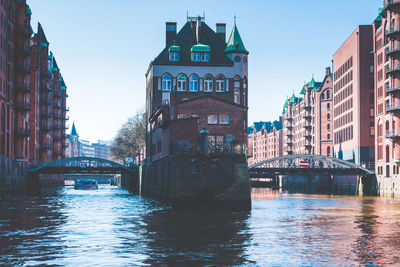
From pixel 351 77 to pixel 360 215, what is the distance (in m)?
72.6

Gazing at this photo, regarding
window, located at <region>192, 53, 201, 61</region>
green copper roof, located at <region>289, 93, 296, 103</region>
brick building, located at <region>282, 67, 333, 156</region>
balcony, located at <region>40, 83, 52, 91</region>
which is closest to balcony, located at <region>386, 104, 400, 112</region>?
window, located at <region>192, 53, 201, 61</region>

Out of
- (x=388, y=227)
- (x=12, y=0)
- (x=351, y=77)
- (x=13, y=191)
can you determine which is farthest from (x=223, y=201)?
(x=351, y=77)

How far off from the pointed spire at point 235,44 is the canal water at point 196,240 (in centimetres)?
4465

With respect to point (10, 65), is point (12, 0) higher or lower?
higher

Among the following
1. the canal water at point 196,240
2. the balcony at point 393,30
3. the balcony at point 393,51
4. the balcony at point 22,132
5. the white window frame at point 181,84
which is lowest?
the canal water at point 196,240

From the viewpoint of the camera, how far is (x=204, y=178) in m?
51.9

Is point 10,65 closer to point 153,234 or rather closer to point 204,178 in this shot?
point 204,178

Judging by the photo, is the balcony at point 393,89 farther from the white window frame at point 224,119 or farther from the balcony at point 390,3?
the white window frame at point 224,119

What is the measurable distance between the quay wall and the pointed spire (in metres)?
38.4

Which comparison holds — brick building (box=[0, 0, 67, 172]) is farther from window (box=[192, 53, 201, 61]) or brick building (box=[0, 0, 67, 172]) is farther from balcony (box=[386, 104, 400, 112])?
balcony (box=[386, 104, 400, 112])

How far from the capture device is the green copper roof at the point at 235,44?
290 feet

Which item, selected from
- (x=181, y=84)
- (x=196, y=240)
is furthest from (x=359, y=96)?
(x=196, y=240)

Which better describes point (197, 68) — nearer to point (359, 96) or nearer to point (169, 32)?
point (169, 32)

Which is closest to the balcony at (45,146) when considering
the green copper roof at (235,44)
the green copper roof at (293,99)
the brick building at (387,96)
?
the green copper roof at (235,44)
